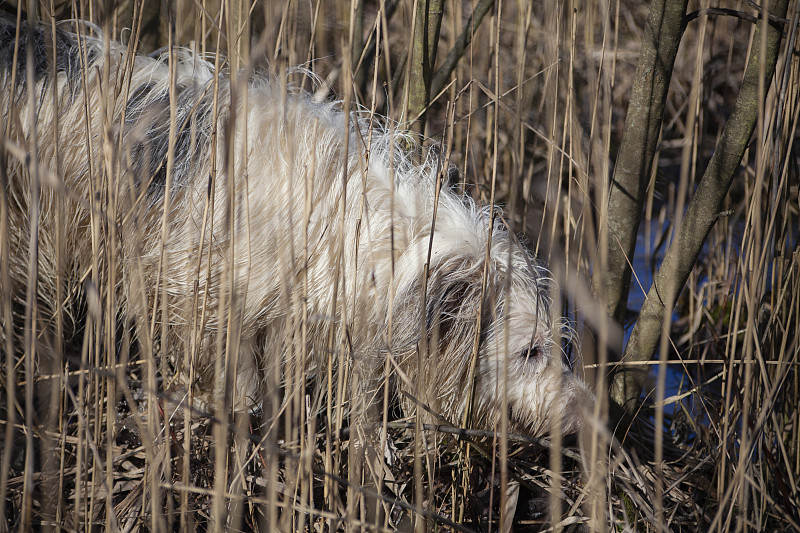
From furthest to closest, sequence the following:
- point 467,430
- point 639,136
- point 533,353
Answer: point 533,353 → point 639,136 → point 467,430

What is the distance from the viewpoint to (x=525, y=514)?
2.00 m

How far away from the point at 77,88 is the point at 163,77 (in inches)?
10.5

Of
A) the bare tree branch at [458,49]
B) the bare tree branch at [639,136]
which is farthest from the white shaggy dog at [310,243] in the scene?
the bare tree branch at [458,49]

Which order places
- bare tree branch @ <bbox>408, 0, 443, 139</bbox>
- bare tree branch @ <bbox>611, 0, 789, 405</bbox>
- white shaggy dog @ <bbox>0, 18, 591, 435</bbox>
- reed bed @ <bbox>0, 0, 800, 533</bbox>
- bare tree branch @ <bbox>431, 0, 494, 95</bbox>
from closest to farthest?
reed bed @ <bbox>0, 0, 800, 533</bbox>, bare tree branch @ <bbox>611, 0, 789, 405</bbox>, white shaggy dog @ <bbox>0, 18, 591, 435</bbox>, bare tree branch @ <bbox>408, 0, 443, 139</bbox>, bare tree branch @ <bbox>431, 0, 494, 95</bbox>

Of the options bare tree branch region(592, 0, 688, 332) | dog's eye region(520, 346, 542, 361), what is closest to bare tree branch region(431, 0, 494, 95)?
bare tree branch region(592, 0, 688, 332)

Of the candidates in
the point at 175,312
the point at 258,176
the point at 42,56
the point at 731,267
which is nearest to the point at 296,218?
the point at 258,176

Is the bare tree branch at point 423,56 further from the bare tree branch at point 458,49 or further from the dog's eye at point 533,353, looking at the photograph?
the dog's eye at point 533,353

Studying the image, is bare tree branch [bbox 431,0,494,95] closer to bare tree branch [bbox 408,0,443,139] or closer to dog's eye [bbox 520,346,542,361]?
Answer: bare tree branch [bbox 408,0,443,139]

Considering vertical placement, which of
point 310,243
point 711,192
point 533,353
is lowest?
point 533,353

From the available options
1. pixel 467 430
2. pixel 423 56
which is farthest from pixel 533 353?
pixel 423 56

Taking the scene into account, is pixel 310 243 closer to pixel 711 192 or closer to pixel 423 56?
pixel 423 56

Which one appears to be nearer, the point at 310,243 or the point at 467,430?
the point at 467,430

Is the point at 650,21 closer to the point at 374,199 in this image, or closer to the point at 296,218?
the point at 374,199

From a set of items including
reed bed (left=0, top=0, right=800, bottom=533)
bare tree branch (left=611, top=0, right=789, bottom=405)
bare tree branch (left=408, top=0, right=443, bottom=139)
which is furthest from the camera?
bare tree branch (left=408, top=0, right=443, bottom=139)
